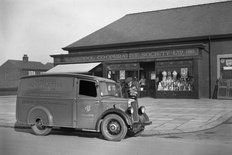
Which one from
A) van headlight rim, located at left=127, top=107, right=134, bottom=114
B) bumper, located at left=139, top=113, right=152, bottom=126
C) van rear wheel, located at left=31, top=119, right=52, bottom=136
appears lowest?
van rear wheel, located at left=31, top=119, right=52, bottom=136

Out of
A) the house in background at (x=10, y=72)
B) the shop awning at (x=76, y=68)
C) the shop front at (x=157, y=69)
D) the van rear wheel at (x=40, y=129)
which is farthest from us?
the shop awning at (x=76, y=68)

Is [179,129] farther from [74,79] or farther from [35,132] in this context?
[35,132]

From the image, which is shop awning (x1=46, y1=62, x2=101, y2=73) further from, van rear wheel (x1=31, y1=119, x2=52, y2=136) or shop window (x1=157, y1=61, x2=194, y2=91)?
van rear wheel (x1=31, y1=119, x2=52, y2=136)

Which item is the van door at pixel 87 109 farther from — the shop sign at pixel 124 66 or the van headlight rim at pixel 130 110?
the shop sign at pixel 124 66

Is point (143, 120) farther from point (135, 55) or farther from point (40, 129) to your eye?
point (135, 55)

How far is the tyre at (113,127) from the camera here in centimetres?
832

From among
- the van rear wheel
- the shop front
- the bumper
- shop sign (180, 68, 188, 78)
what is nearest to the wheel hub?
the bumper

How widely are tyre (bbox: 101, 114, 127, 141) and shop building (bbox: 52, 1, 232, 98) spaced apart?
48.9 ft

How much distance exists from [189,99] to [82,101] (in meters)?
15.3

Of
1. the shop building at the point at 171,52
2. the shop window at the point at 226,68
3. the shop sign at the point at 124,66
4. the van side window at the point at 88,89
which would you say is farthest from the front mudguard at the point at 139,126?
the shop sign at the point at 124,66

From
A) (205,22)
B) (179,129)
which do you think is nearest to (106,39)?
(205,22)

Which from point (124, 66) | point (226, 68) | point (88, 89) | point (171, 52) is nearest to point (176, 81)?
point (171, 52)

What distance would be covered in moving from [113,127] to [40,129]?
224 cm

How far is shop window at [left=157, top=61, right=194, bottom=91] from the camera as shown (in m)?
22.9
